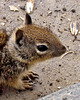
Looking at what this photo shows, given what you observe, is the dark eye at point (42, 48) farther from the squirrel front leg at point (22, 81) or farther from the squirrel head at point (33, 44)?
the squirrel front leg at point (22, 81)

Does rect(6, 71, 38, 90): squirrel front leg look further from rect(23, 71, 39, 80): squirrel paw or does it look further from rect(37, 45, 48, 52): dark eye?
rect(37, 45, 48, 52): dark eye

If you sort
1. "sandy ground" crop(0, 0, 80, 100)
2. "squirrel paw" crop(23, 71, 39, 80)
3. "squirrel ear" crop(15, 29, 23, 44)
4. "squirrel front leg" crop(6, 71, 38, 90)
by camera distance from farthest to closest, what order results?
1. "squirrel paw" crop(23, 71, 39, 80)
2. "sandy ground" crop(0, 0, 80, 100)
3. "squirrel front leg" crop(6, 71, 38, 90)
4. "squirrel ear" crop(15, 29, 23, 44)

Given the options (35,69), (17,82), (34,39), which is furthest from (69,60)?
(34,39)

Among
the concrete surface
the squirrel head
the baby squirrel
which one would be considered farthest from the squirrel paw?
the concrete surface

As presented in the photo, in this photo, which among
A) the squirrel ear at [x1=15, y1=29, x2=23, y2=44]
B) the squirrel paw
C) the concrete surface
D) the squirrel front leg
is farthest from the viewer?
the squirrel paw

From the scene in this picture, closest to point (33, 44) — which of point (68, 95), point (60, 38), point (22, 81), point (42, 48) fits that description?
point (42, 48)

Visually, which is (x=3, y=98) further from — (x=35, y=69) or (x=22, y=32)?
(x=22, y=32)
